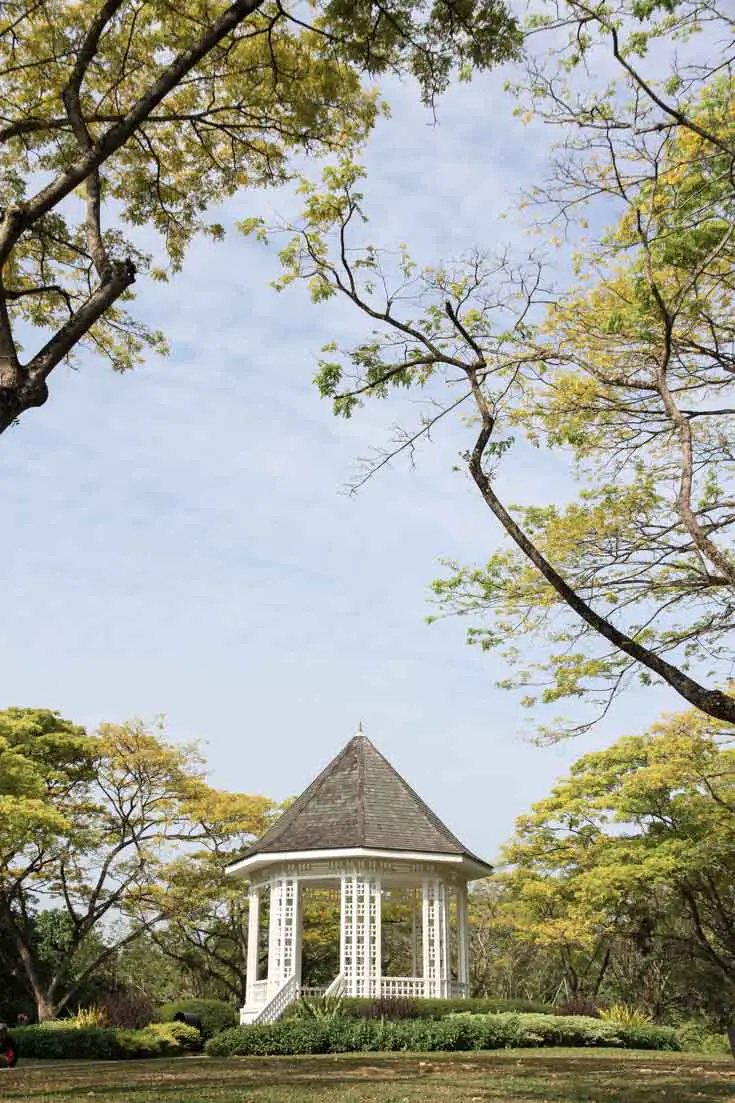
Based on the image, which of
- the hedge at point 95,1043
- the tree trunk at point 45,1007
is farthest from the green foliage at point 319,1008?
the tree trunk at point 45,1007

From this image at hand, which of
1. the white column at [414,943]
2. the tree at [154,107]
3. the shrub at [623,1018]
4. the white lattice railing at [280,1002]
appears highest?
the tree at [154,107]

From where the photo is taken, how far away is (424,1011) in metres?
16.6

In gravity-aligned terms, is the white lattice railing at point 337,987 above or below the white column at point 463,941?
below

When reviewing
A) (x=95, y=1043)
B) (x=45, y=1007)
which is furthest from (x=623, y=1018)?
(x=45, y=1007)

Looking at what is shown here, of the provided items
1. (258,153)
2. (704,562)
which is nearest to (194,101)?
(258,153)

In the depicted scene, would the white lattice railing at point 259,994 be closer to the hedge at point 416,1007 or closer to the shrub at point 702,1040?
the hedge at point 416,1007

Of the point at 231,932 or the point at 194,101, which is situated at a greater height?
the point at 194,101

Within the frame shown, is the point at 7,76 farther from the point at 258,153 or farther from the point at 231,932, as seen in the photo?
the point at 231,932

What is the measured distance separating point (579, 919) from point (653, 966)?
4.40 metres

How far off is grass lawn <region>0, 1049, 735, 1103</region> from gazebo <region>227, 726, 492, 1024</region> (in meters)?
4.25

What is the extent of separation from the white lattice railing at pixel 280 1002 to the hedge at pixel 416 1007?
1.74m

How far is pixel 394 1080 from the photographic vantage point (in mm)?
9578

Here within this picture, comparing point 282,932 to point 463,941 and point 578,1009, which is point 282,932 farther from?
point 578,1009

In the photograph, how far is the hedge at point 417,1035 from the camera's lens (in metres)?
14.6
